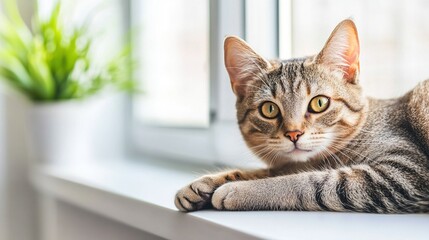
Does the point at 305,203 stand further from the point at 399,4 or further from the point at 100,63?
the point at 100,63

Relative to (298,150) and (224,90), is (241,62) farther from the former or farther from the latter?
(224,90)

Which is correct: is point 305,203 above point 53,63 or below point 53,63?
below

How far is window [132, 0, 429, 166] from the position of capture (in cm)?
90

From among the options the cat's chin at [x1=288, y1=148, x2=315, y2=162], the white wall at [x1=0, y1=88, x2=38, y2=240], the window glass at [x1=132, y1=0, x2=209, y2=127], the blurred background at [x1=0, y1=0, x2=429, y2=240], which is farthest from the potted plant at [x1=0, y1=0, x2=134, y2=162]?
the cat's chin at [x1=288, y1=148, x2=315, y2=162]

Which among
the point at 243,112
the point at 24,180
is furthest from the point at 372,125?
the point at 24,180

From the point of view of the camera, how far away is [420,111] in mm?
800

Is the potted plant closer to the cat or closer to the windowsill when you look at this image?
the windowsill

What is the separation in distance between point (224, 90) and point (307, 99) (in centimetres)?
36

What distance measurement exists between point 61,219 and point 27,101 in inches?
13.2

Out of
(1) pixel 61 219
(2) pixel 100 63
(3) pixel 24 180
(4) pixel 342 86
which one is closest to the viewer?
(4) pixel 342 86

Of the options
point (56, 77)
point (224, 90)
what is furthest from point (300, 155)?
point (56, 77)

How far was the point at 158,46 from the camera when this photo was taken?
161 cm

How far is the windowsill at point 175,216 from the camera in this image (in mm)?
666

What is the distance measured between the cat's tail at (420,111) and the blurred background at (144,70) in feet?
0.23
